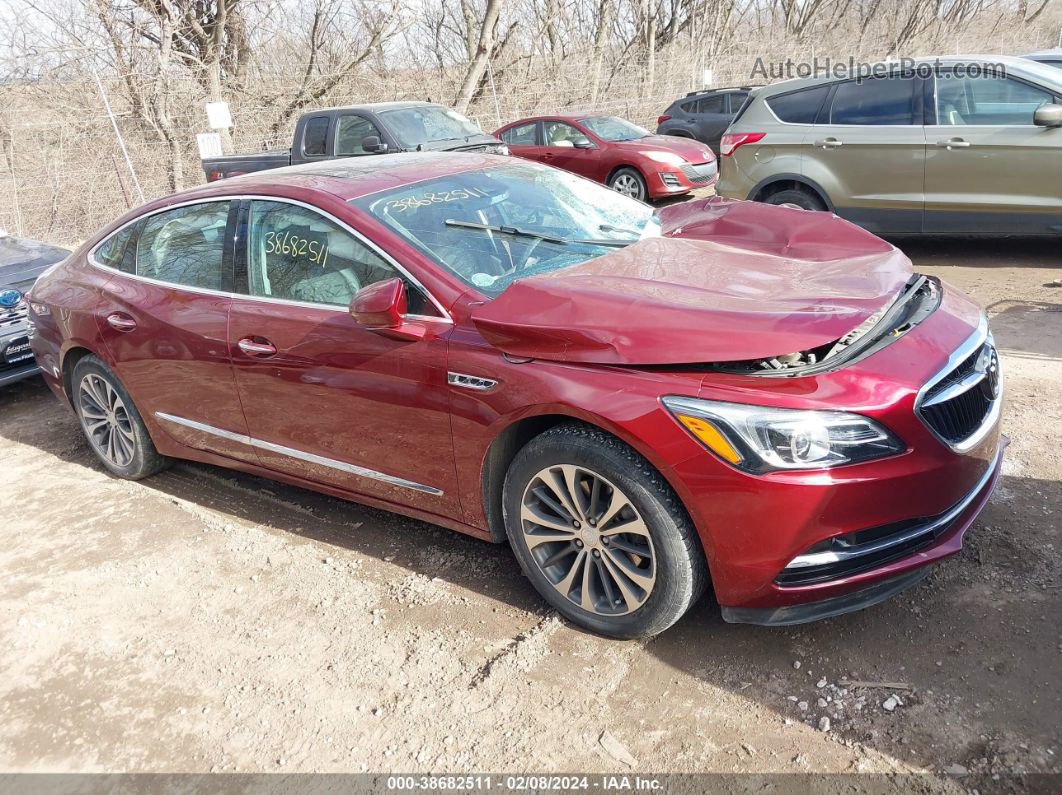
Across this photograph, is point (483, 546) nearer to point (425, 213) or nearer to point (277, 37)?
point (425, 213)

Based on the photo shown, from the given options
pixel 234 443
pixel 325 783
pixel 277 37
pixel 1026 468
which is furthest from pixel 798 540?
pixel 277 37

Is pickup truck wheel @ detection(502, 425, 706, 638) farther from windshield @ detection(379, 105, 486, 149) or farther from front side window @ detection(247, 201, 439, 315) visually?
windshield @ detection(379, 105, 486, 149)

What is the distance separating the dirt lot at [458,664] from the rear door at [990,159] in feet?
11.4

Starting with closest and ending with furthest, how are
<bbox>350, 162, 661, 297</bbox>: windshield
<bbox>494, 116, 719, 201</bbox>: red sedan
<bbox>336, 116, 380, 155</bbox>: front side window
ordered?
1. <bbox>350, 162, 661, 297</bbox>: windshield
2. <bbox>336, 116, 380, 155</bbox>: front side window
3. <bbox>494, 116, 719, 201</bbox>: red sedan

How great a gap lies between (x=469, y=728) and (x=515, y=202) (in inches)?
86.2

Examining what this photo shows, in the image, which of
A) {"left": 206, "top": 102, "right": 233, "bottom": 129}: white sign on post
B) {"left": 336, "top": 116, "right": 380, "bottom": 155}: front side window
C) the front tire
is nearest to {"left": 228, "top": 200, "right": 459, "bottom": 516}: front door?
the front tire

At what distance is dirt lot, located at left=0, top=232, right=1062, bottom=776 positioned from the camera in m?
2.46

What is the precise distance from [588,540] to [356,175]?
1998mm

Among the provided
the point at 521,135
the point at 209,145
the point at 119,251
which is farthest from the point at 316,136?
the point at 119,251

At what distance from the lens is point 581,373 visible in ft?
8.91

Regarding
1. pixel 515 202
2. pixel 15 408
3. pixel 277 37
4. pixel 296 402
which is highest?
pixel 277 37

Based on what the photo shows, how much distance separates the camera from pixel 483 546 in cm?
367

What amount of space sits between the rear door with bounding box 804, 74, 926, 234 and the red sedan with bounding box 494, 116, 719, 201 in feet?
11.8

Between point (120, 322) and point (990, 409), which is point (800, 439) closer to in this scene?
point (990, 409)
